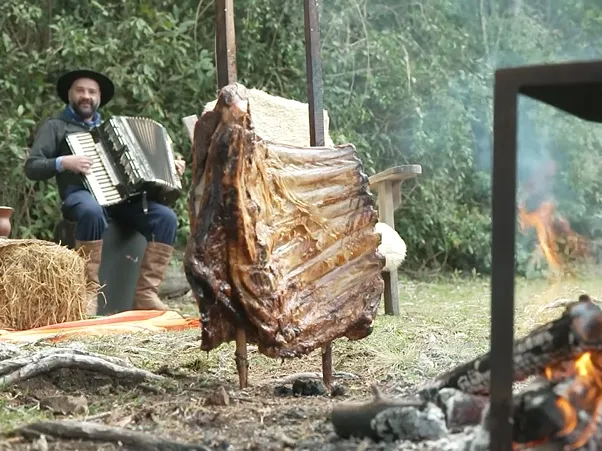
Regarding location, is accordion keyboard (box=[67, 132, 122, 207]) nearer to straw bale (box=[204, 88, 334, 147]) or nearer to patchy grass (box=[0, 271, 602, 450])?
straw bale (box=[204, 88, 334, 147])

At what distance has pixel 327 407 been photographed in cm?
306

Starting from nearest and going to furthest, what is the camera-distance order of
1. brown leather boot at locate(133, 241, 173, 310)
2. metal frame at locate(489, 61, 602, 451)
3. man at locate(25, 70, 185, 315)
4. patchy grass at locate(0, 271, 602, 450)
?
metal frame at locate(489, 61, 602, 451) < patchy grass at locate(0, 271, 602, 450) < man at locate(25, 70, 185, 315) < brown leather boot at locate(133, 241, 173, 310)

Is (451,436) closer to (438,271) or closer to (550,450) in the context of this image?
(550,450)

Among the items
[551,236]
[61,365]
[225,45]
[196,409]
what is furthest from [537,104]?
[196,409]

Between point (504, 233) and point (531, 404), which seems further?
point (531, 404)

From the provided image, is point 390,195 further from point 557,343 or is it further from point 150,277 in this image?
point 557,343

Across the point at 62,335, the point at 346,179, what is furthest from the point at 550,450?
the point at 62,335

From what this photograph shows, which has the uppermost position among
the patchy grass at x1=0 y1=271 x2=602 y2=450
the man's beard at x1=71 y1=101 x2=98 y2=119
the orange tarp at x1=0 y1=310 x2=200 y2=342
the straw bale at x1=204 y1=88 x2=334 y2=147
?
the man's beard at x1=71 y1=101 x2=98 y2=119

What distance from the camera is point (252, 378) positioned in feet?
12.7

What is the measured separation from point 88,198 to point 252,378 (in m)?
3.29

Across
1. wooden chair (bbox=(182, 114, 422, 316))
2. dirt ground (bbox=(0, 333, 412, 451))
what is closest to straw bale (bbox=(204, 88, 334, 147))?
wooden chair (bbox=(182, 114, 422, 316))

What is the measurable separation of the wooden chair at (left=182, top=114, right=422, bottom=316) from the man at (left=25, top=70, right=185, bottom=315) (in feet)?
2.76

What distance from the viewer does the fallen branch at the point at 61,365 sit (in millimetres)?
3434

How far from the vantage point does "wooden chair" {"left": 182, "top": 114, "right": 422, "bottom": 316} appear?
21.3ft
